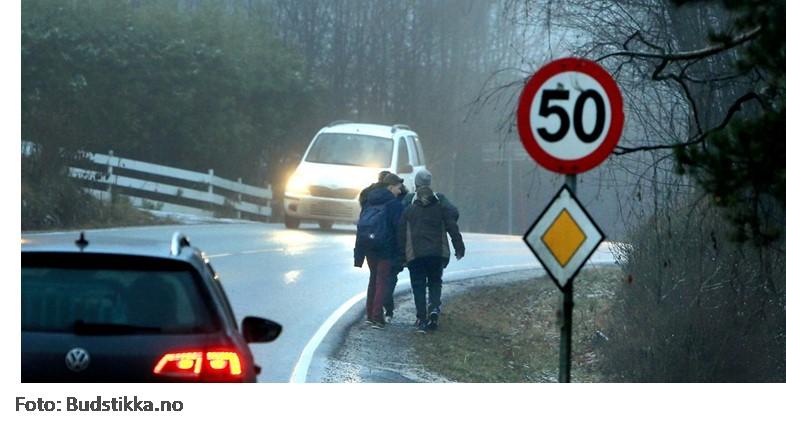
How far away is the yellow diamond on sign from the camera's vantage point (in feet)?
27.7

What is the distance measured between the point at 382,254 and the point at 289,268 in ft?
19.1

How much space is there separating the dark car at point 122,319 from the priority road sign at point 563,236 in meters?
2.32

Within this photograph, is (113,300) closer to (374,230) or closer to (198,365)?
(198,365)

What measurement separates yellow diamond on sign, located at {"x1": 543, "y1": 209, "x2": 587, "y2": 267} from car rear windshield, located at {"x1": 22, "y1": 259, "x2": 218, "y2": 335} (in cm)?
260

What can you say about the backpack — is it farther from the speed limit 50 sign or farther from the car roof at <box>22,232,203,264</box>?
the car roof at <box>22,232,203,264</box>

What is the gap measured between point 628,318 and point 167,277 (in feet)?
29.0

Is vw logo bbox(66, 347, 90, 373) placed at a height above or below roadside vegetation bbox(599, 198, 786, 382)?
above

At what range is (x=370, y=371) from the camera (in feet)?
42.2

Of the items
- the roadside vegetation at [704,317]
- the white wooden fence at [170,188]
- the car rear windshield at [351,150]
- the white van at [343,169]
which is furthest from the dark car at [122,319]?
the white wooden fence at [170,188]

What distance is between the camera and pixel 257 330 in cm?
739

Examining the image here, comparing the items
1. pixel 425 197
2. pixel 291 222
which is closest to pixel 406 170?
pixel 291 222

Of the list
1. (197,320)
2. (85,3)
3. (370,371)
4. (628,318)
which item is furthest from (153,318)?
(85,3)

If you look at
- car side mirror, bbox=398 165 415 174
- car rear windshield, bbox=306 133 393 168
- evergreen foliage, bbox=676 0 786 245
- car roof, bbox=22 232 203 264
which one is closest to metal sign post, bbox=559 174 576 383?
evergreen foliage, bbox=676 0 786 245
